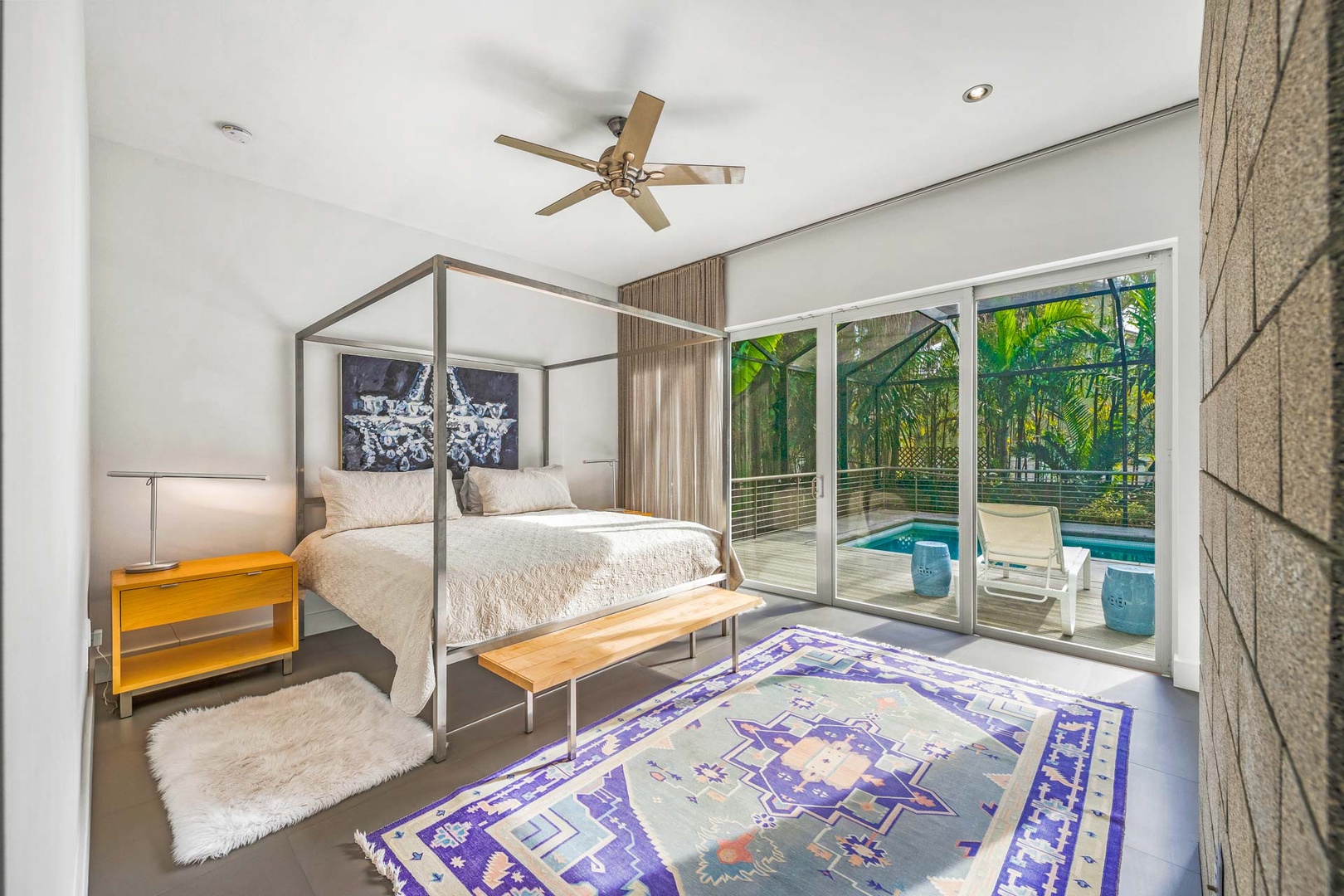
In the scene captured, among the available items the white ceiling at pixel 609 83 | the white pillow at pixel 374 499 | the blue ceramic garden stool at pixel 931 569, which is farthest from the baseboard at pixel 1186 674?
the white pillow at pixel 374 499

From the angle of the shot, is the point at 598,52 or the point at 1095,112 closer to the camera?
the point at 598,52

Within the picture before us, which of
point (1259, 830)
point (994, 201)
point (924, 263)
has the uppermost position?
point (994, 201)

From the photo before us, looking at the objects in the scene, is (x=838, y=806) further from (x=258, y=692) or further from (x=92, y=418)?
→ (x=92, y=418)

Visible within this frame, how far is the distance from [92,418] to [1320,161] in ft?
13.5

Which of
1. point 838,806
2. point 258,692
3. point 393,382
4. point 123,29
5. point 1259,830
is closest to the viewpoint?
point 1259,830

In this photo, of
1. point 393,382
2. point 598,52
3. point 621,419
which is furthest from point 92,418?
point 621,419

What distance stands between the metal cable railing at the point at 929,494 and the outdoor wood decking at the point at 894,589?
15cm

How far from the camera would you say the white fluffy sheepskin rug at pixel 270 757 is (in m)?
1.76

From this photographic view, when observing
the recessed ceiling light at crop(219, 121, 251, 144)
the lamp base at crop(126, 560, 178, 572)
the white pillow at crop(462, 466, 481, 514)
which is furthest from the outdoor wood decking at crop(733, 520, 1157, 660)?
the recessed ceiling light at crop(219, 121, 251, 144)

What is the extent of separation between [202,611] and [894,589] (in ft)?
13.0

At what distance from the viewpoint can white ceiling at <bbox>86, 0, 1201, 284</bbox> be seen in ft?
6.95

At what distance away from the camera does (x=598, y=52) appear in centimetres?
231

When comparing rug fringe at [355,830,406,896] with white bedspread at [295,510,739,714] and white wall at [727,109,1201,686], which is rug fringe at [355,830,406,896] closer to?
white bedspread at [295,510,739,714]

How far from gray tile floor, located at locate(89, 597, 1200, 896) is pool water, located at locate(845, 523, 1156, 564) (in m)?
0.57
